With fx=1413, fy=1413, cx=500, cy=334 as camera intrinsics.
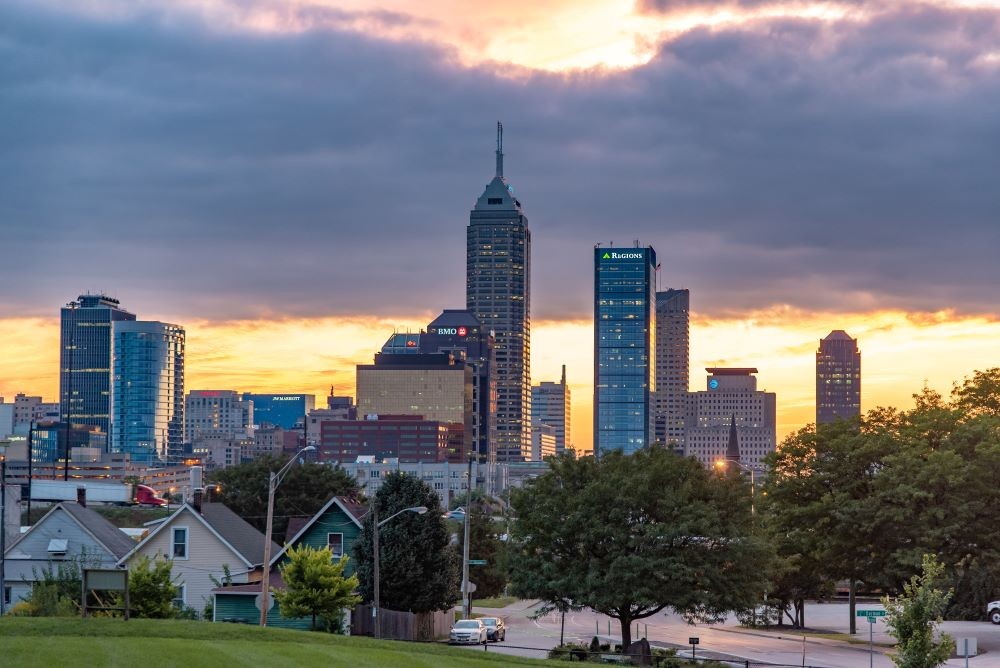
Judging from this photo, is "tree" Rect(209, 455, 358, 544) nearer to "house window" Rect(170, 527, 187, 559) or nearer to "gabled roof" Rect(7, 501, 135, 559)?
"gabled roof" Rect(7, 501, 135, 559)

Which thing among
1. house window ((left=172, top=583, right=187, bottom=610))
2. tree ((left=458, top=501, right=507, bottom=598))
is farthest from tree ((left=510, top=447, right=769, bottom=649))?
tree ((left=458, top=501, right=507, bottom=598))

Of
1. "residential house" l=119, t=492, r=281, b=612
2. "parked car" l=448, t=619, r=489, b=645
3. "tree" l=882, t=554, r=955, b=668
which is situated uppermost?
"tree" l=882, t=554, r=955, b=668

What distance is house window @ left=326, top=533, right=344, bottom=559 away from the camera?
84.1 m

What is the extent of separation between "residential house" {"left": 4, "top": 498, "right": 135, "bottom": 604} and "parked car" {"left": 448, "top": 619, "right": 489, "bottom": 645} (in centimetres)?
2206

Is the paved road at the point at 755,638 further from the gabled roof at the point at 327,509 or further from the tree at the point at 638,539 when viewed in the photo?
the gabled roof at the point at 327,509

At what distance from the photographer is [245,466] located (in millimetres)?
137750

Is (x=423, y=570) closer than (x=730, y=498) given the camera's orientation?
No

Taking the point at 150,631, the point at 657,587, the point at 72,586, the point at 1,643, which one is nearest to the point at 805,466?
the point at 657,587

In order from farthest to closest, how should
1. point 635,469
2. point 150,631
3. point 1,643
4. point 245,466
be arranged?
point 245,466
point 635,469
point 150,631
point 1,643

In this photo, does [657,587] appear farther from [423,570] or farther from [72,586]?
[72,586]

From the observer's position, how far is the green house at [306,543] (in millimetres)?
78938

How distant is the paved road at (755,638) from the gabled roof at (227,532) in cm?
1644

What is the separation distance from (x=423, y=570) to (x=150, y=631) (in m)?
33.3

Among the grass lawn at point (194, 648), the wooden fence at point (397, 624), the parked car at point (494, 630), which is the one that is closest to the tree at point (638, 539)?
the wooden fence at point (397, 624)
